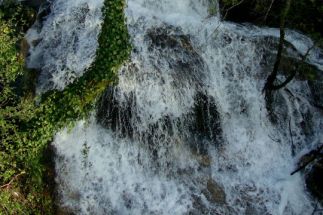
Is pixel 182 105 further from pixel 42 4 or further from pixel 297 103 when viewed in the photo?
pixel 42 4

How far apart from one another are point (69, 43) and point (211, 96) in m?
3.38

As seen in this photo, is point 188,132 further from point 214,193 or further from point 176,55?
point 176,55

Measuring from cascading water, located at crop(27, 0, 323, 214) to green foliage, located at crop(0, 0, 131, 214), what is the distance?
1.78 ft

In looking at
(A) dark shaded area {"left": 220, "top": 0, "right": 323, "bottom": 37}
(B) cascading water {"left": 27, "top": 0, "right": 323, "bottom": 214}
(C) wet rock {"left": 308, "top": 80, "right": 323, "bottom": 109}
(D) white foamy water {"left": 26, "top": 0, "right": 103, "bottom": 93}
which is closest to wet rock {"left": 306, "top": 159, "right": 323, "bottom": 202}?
(B) cascading water {"left": 27, "top": 0, "right": 323, "bottom": 214}

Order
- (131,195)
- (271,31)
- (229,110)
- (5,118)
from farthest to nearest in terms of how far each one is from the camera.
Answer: (271,31) < (229,110) < (131,195) < (5,118)

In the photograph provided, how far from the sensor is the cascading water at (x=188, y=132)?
30.5 feet

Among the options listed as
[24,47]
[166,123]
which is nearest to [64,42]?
[24,47]

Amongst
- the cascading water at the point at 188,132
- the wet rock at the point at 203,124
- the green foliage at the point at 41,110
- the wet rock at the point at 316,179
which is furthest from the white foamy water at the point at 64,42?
the wet rock at the point at 316,179

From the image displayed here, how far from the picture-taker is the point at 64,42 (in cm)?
989

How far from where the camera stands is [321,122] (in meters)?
10.1

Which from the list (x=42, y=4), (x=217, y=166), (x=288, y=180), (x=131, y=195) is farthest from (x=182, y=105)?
(x=42, y=4)

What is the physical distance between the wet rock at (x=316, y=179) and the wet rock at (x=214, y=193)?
193cm

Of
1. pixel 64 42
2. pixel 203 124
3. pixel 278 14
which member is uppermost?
pixel 278 14

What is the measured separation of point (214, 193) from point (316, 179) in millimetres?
2324
